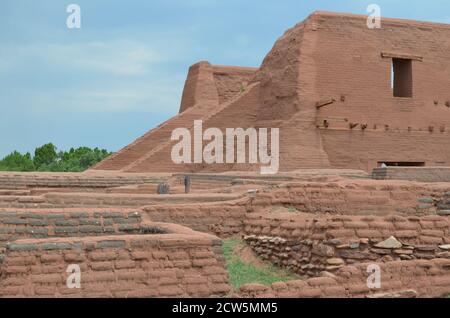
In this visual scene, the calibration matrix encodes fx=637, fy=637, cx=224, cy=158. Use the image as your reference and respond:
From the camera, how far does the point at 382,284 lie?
6.31 metres

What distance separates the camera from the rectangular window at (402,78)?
19453 millimetres

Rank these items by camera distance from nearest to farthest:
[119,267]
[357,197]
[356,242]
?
[119,267], [356,242], [357,197]

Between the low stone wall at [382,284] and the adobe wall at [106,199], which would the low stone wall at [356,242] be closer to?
the low stone wall at [382,284]

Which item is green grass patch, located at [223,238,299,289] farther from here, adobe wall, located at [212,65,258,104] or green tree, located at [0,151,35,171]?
green tree, located at [0,151,35,171]

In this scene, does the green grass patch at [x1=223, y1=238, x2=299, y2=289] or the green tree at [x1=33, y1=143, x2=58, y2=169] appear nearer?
the green grass patch at [x1=223, y1=238, x2=299, y2=289]

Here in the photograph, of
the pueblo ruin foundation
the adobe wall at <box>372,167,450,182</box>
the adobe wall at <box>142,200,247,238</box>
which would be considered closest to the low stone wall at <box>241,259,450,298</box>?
the pueblo ruin foundation

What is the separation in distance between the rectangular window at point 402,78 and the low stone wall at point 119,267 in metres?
14.6

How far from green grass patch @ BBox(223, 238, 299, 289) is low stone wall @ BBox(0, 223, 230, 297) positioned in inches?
29.6

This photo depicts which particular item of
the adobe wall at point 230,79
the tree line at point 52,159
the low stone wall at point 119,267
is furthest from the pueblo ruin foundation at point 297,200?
the tree line at point 52,159

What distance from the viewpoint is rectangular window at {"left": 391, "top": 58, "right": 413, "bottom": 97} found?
19453mm
